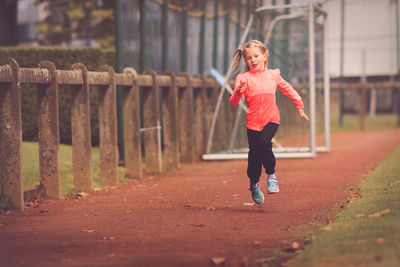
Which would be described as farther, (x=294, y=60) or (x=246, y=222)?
(x=294, y=60)

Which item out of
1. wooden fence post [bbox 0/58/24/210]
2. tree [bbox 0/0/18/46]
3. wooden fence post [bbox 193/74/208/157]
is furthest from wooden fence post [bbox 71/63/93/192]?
tree [bbox 0/0/18/46]

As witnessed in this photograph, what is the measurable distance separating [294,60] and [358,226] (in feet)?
38.4

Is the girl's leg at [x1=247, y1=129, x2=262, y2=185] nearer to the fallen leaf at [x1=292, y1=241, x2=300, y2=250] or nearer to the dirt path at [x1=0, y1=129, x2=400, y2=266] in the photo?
the dirt path at [x1=0, y1=129, x2=400, y2=266]

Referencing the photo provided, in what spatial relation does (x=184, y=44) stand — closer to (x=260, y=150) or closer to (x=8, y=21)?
(x=260, y=150)

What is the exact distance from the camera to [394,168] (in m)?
11.6

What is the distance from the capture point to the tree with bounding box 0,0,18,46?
23.6 meters

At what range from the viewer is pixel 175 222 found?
7.29m

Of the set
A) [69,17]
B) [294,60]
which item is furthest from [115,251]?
[69,17]

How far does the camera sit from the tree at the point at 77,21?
26969 mm

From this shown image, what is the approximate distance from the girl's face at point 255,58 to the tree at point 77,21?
60.8ft

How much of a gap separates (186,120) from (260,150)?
620cm

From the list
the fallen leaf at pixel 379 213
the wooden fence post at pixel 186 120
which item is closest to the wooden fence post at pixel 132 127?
the wooden fence post at pixel 186 120

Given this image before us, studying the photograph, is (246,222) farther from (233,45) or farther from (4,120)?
(233,45)

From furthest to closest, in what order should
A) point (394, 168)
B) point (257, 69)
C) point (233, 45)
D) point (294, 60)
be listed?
point (233, 45) → point (294, 60) → point (394, 168) → point (257, 69)
